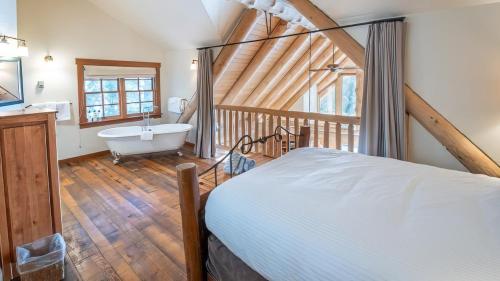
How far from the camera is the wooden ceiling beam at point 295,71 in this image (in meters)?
6.20

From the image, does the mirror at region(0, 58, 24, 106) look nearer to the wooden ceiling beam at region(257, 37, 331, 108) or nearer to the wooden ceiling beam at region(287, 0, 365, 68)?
the wooden ceiling beam at region(287, 0, 365, 68)

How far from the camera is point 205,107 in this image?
5.27m

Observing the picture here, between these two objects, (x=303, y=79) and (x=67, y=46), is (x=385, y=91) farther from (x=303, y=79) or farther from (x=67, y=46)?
(x=67, y=46)

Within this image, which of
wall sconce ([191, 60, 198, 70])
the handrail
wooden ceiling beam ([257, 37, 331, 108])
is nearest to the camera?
the handrail

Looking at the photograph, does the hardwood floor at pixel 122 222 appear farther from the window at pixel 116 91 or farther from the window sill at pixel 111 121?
the window at pixel 116 91

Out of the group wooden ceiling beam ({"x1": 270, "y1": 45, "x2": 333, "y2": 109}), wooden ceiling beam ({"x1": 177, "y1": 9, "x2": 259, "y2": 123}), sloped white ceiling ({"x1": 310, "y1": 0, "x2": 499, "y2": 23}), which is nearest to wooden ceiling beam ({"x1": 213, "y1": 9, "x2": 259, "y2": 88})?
wooden ceiling beam ({"x1": 177, "y1": 9, "x2": 259, "y2": 123})

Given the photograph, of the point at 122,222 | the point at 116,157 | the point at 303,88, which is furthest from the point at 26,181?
the point at 303,88

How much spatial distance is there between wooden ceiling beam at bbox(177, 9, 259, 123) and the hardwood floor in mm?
1479

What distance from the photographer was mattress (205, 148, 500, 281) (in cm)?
104

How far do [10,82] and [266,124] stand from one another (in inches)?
133

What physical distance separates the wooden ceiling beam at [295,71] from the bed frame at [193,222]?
512cm

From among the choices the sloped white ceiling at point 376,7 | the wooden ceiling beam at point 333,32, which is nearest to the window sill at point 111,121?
the wooden ceiling beam at point 333,32

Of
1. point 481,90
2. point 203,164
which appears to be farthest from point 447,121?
point 203,164

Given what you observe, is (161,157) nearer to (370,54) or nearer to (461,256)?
(370,54)
